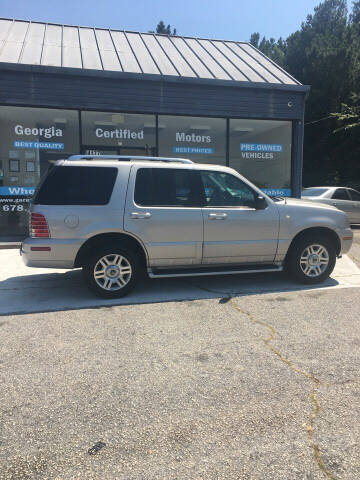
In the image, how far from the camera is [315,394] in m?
2.94

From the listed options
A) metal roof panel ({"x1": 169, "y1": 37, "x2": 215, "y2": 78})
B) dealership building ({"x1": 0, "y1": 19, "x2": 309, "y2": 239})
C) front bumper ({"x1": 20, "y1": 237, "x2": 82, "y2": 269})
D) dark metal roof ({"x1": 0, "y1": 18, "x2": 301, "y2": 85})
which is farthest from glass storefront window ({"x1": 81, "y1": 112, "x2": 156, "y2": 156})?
front bumper ({"x1": 20, "y1": 237, "x2": 82, "y2": 269})

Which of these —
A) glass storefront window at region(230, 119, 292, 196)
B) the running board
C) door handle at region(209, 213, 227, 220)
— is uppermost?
glass storefront window at region(230, 119, 292, 196)

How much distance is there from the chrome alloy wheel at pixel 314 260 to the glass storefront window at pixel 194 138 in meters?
6.15

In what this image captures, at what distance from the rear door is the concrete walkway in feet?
1.68

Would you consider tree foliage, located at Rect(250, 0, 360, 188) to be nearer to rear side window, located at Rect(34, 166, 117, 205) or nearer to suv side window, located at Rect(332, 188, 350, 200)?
suv side window, located at Rect(332, 188, 350, 200)

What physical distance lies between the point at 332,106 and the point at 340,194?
15.4 meters

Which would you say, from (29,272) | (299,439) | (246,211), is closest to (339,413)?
(299,439)

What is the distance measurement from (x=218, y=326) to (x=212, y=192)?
2.13m

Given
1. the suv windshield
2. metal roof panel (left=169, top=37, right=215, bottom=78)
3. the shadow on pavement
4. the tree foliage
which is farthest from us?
the tree foliage

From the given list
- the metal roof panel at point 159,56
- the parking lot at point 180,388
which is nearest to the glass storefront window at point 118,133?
the metal roof panel at point 159,56

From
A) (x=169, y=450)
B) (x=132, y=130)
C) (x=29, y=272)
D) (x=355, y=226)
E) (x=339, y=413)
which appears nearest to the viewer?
(x=169, y=450)

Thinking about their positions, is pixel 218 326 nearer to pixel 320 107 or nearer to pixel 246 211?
pixel 246 211

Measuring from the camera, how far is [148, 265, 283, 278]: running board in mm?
5555

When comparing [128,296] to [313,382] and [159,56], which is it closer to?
[313,382]
